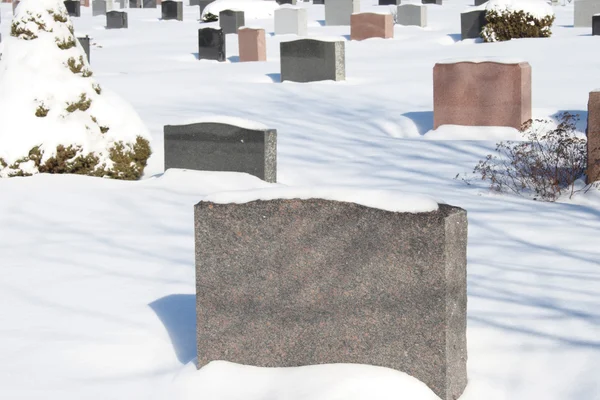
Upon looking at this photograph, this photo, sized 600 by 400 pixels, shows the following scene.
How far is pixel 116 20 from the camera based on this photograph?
3150 centimetres

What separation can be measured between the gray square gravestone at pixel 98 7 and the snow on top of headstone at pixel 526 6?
19289 millimetres

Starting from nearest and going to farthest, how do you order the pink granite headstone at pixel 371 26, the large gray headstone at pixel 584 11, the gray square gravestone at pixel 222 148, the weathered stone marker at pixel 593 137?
1. the weathered stone marker at pixel 593 137
2. the gray square gravestone at pixel 222 148
3. the pink granite headstone at pixel 371 26
4. the large gray headstone at pixel 584 11

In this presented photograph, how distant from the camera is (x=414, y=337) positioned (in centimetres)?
395

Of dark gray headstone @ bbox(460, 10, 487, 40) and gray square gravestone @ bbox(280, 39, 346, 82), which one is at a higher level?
dark gray headstone @ bbox(460, 10, 487, 40)

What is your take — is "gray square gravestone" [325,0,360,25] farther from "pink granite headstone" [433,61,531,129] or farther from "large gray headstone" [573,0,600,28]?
"pink granite headstone" [433,61,531,129]

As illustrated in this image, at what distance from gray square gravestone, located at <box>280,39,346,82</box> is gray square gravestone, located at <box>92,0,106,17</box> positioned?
20753 millimetres

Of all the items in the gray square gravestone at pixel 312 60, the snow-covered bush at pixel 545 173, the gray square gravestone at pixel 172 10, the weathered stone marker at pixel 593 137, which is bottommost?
the snow-covered bush at pixel 545 173

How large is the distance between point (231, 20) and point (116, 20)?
520 cm

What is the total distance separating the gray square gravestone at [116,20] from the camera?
3128cm

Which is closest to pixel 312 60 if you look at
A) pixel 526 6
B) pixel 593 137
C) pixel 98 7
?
pixel 526 6

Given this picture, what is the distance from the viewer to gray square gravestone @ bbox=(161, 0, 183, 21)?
3353 centimetres

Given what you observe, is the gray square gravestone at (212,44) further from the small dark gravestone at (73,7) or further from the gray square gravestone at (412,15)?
the small dark gravestone at (73,7)

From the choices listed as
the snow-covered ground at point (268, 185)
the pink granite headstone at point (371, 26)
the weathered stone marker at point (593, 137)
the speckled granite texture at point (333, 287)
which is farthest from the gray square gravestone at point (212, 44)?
the speckled granite texture at point (333, 287)

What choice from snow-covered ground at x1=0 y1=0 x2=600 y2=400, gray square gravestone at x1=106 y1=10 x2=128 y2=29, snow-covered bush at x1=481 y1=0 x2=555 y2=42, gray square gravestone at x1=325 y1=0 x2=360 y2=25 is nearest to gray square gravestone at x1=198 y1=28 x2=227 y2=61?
snow-covered bush at x1=481 y1=0 x2=555 y2=42
